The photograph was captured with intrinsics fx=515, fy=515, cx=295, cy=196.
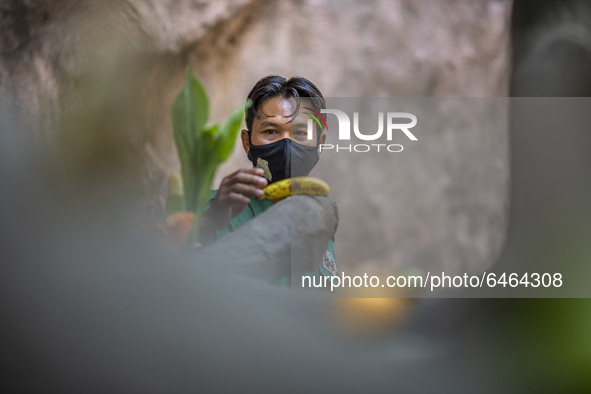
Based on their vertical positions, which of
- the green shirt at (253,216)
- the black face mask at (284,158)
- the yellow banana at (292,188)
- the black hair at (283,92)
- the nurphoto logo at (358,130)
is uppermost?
the black hair at (283,92)

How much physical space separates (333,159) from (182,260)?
36cm

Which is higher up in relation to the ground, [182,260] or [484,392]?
[182,260]

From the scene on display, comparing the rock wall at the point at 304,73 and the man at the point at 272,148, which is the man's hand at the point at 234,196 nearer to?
the man at the point at 272,148

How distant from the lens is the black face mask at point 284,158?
2.72ft

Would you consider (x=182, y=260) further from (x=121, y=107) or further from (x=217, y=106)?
(x=217, y=106)

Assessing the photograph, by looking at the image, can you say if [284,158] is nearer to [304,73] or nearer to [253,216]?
[253,216]

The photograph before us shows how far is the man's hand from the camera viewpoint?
79cm

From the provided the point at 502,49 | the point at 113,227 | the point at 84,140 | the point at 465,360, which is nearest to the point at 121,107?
the point at 84,140

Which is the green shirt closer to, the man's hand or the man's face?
the man's hand

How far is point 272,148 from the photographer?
835 mm

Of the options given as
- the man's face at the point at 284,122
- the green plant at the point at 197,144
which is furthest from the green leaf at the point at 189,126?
the man's face at the point at 284,122

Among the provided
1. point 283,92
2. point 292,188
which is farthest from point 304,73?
point 292,188

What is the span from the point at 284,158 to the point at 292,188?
0.21ft

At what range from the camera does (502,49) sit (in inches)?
58.1
